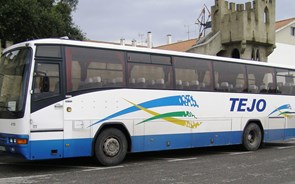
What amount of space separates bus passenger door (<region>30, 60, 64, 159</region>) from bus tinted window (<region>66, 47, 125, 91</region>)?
1.17 feet

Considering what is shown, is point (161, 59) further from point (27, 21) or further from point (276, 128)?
point (27, 21)

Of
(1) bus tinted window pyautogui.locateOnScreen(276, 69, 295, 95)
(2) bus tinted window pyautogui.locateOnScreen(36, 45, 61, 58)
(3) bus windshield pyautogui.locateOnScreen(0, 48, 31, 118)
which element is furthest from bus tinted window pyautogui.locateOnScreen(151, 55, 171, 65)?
(1) bus tinted window pyautogui.locateOnScreen(276, 69, 295, 95)

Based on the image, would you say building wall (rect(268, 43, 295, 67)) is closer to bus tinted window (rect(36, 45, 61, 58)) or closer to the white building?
Result: the white building

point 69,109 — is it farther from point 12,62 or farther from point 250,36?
point 250,36

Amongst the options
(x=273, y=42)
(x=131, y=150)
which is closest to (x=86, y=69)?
(x=131, y=150)

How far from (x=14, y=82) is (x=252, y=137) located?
332 inches

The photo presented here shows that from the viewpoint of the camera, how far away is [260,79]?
14.5 metres

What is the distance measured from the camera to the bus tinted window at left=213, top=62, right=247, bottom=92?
43.1 feet

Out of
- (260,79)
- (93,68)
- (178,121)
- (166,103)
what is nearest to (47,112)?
(93,68)

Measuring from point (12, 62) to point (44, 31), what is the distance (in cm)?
1161

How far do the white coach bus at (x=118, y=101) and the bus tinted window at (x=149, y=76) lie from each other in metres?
0.03

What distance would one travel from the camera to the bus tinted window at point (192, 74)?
39.5 ft

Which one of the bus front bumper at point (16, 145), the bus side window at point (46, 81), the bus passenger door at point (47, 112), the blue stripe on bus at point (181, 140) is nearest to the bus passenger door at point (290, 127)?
→ the blue stripe on bus at point (181, 140)

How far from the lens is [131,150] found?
10.8 meters
